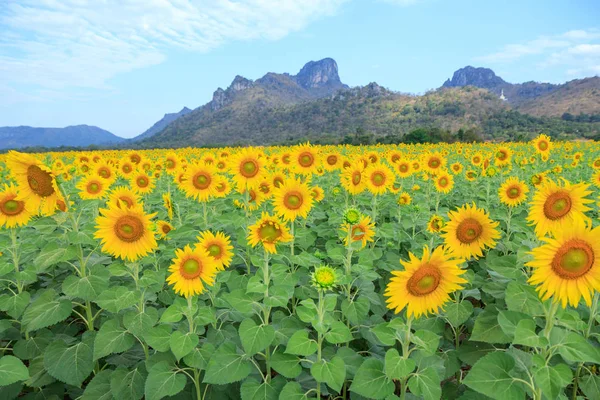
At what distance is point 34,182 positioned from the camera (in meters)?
3.33

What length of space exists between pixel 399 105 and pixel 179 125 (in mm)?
113677

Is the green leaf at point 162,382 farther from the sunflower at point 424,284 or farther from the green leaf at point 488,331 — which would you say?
the green leaf at point 488,331

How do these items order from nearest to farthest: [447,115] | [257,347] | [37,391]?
[257,347], [37,391], [447,115]

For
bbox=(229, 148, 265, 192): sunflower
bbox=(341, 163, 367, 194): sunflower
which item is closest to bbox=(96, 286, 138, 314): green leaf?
bbox=(229, 148, 265, 192): sunflower

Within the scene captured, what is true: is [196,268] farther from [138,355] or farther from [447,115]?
[447,115]

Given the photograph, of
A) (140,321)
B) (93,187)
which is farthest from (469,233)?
(93,187)

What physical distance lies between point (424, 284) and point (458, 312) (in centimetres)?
119

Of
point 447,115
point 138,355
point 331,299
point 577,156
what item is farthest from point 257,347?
→ point 447,115

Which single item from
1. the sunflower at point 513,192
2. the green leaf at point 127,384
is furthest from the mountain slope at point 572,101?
the green leaf at point 127,384

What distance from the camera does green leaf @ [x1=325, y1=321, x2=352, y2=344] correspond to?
2.57 metres

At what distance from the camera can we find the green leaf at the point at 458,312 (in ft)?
10.9

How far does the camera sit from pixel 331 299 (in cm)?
280

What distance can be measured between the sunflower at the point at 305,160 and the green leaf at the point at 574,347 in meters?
4.92

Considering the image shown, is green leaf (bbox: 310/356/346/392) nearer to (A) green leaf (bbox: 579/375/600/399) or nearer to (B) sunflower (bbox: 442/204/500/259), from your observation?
(B) sunflower (bbox: 442/204/500/259)
